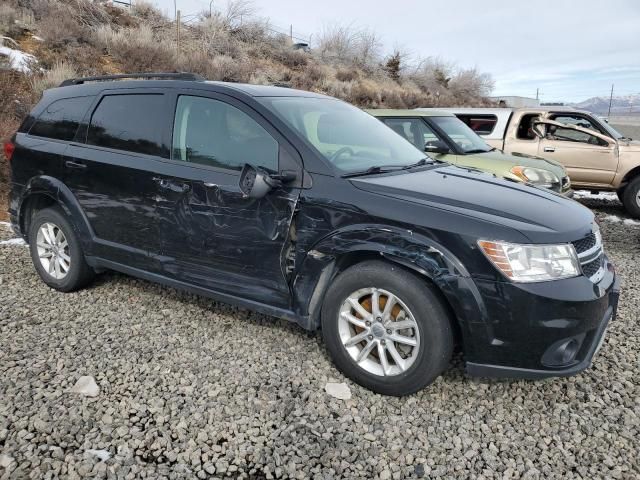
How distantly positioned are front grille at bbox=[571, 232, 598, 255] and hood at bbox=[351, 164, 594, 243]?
0.11 ft

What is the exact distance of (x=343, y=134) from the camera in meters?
3.69

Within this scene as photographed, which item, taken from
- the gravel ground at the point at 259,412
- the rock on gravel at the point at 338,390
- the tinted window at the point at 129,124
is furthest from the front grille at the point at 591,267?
the tinted window at the point at 129,124

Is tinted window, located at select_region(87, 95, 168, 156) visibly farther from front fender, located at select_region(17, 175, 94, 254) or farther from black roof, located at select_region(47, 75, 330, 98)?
front fender, located at select_region(17, 175, 94, 254)

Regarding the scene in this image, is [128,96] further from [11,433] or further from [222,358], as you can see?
[11,433]

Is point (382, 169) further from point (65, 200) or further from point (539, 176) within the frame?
point (539, 176)

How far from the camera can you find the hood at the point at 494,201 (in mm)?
Result: 2693

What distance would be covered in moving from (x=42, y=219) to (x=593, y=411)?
4451 mm

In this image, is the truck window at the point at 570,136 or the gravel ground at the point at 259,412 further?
the truck window at the point at 570,136

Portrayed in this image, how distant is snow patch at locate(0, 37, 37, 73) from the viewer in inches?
472

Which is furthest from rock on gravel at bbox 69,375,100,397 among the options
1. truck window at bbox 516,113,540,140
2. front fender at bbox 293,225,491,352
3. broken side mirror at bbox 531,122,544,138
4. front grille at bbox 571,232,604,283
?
broken side mirror at bbox 531,122,544,138

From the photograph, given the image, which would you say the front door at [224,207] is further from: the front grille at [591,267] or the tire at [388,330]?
the front grille at [591,267]

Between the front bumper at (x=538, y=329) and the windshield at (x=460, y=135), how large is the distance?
4.45 meters

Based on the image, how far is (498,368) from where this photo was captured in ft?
8.83

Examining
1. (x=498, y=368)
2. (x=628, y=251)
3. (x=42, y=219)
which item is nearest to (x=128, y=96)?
(x=42, y=219)
